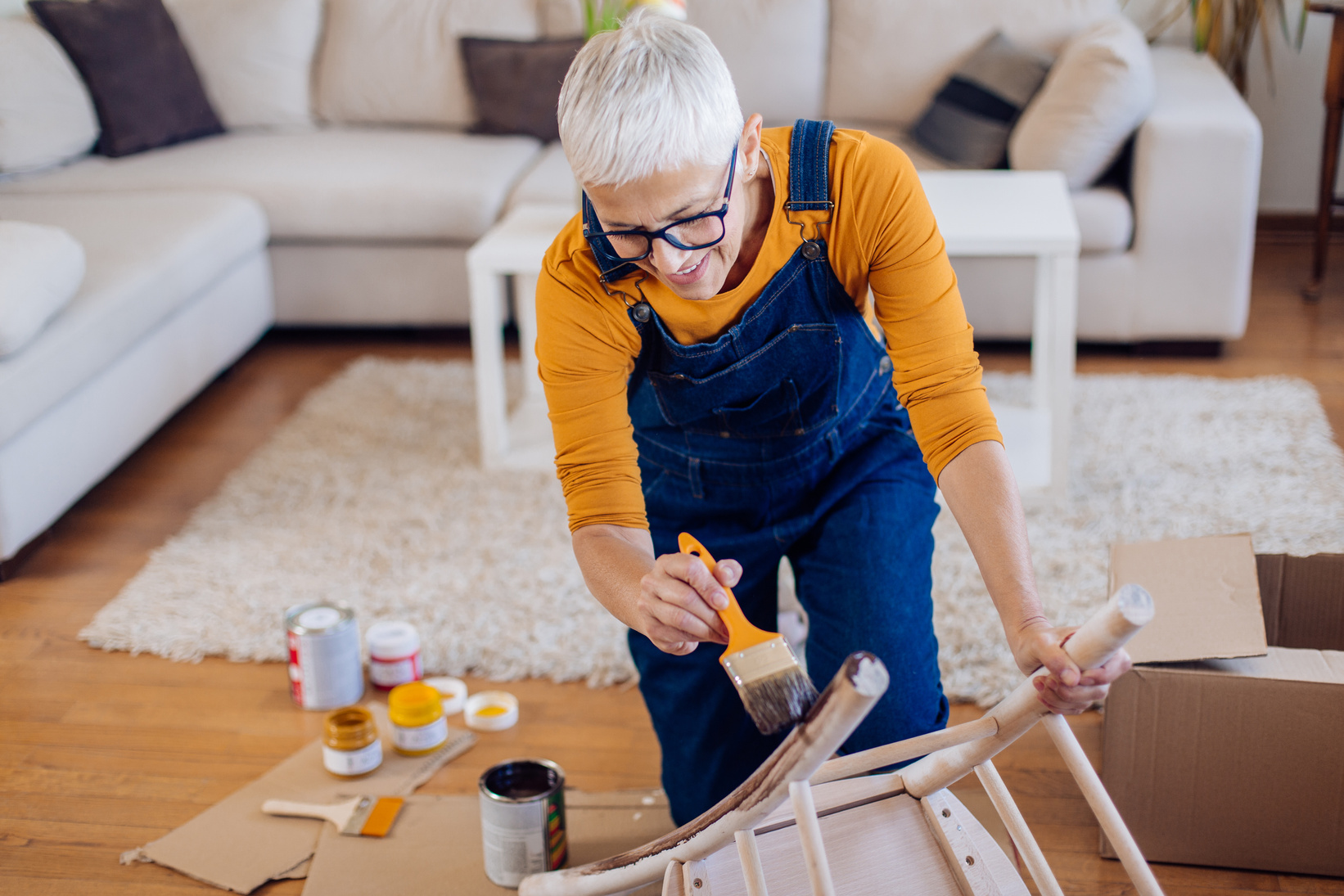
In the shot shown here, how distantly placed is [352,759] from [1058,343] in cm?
148

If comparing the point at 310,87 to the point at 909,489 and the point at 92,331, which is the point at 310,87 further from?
the point at 909,489

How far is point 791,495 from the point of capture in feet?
4.68

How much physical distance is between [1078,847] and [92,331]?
6.59ft

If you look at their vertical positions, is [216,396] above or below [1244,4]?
below

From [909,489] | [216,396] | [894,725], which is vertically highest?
[909,489]

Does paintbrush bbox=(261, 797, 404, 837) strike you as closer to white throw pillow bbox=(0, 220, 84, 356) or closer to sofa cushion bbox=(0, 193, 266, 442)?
sofa cushion bbox=(0, 193, 266, 442)

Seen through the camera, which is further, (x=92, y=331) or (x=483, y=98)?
(x=483, y=98)

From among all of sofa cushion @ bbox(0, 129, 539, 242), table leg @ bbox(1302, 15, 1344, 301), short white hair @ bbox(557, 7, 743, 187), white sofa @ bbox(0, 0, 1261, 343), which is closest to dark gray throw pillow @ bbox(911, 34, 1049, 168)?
white sofa @ bbox(0, 0, 1261, 343)

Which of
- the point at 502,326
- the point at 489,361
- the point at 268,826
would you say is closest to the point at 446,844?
the point at 268,826

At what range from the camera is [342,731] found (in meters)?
1.71

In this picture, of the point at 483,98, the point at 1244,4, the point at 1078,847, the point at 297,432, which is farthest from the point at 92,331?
the point at 1244,4

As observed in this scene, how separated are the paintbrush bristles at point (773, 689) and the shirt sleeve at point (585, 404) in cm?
33

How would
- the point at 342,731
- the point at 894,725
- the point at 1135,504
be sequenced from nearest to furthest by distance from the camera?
→ the point at 894,725
the point at 342,731
the point at 1135,504

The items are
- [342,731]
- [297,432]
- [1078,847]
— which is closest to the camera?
[1078,847]
